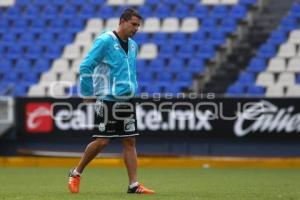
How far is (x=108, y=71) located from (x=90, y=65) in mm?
270

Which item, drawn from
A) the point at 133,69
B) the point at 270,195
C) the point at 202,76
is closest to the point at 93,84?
the point at 133,69

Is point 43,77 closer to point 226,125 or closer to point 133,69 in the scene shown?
point 226,125

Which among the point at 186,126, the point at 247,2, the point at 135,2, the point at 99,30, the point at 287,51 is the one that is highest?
the point at 135,2

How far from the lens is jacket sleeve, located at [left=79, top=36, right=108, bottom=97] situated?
8742mm

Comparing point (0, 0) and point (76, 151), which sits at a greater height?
point (0, 0)

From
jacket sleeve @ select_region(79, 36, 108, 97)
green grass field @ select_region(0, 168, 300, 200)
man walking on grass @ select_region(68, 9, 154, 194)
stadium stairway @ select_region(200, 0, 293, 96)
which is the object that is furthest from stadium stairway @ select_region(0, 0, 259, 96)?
jacket sleeve @ select_region(79, 36, 108, 97)

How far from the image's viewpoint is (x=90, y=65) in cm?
877

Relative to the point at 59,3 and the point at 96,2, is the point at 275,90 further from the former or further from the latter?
the point at 59,3

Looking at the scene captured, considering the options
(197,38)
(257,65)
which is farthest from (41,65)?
(257,65)

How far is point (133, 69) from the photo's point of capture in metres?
8.97

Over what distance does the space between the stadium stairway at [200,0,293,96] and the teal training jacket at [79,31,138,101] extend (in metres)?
10.3

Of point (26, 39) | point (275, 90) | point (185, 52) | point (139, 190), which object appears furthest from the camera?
point (26, 39)

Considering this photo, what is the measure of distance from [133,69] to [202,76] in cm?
1130

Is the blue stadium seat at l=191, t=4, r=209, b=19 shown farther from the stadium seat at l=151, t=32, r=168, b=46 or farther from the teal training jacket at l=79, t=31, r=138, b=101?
the teal training jacket at l=79, t=31, r=138, b=101
